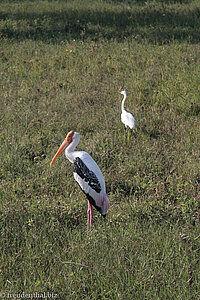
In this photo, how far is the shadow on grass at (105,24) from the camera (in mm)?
10258

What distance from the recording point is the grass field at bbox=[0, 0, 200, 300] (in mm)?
3250

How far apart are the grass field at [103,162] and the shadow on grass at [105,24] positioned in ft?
0.25

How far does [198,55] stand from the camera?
854cm

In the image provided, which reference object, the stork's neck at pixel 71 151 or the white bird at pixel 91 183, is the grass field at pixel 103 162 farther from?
the stork's neck at pixel 71 151

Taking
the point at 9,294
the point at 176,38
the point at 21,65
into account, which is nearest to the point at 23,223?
the point at 9,294

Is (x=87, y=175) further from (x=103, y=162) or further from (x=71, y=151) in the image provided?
(x=103, y=162)

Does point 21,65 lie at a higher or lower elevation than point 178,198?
lower

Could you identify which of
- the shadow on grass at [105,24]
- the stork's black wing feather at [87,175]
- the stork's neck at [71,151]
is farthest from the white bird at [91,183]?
the shadow on grass at [105,24]

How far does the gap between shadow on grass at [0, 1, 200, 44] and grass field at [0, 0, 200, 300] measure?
3.0 inches

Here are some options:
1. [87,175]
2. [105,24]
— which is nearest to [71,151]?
[87,175]

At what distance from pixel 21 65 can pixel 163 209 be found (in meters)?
5.24

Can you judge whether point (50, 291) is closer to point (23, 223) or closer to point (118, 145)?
point (23, 223)

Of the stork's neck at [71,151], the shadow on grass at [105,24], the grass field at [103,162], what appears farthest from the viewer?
the shadow on grass at [105,24]

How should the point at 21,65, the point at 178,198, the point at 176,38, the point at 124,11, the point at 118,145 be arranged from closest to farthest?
the point at 178,198, the point at 118,145, the point at 21,65, the point at 176,38, the point at 124,11
